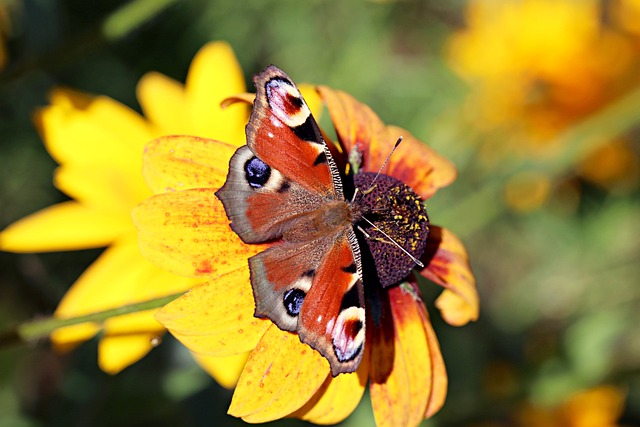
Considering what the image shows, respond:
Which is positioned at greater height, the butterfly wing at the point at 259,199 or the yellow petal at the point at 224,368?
the butterfly wing at the point at 259,199

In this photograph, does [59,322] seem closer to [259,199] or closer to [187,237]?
[187,237]

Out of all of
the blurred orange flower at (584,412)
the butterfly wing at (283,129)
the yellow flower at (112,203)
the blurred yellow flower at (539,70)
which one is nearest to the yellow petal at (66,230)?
the yellow flower at (112,203)

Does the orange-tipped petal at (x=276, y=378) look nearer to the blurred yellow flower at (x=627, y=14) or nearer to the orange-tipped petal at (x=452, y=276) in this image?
the orange-tipped petal at (x=452, y=276)

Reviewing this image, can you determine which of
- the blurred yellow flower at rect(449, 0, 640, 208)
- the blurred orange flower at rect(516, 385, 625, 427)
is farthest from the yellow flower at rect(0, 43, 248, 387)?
the blurred yellow flower at rect(449, 0, 640, 208)

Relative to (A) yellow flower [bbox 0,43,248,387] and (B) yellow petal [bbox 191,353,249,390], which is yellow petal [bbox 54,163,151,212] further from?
(B) yellow petal [bbox 191,353,249,390]

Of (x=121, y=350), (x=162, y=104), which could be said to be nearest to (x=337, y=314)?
(x=121, y=350)

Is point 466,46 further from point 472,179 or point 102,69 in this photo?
point 102,69
